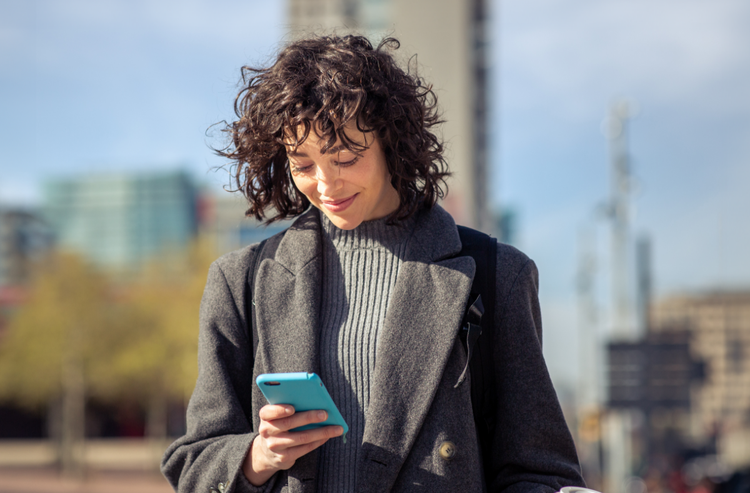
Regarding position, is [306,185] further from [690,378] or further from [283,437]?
[690,378]

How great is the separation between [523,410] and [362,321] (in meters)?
0.42

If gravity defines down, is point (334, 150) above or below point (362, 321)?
above

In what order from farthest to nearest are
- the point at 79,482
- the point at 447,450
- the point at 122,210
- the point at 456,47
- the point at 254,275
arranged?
the point at 122,210, the point at 456,47, the point at 79,482, the point at 254,275, the point at 447,450

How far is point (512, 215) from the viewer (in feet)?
113

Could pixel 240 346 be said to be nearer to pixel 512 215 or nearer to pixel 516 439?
pixel 516 439

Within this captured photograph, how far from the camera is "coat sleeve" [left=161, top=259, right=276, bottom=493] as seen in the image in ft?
5.84

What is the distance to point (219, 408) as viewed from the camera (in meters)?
1.84

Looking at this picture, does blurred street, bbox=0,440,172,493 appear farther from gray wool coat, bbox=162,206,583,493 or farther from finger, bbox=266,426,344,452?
finger, bbox=266,426,344,452

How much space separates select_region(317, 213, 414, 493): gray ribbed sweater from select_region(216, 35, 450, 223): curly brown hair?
9cm

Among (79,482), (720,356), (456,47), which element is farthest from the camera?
(456,47)

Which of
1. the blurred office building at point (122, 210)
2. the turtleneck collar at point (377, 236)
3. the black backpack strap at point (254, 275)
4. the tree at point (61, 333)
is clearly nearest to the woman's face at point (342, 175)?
the turtleneck collar at point (377, 236)

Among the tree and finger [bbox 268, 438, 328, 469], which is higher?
finger [bbox 268, 438, 328, 469]

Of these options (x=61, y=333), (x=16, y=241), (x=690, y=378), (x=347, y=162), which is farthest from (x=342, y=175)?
(x=16, y=241)

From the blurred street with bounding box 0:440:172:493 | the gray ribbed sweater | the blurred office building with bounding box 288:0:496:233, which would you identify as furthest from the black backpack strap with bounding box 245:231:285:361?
the blurred office building with bounding box 288:0:496:233
